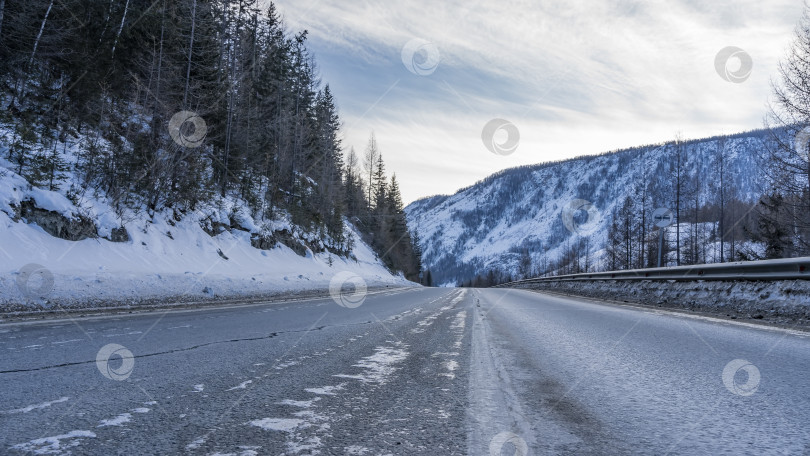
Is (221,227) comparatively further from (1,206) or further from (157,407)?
(157,407)

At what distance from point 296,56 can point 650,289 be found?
5019 cm

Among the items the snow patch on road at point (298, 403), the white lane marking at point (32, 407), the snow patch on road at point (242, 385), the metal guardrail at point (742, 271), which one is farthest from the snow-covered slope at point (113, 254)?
the metal guardrail at point (742, 271)
